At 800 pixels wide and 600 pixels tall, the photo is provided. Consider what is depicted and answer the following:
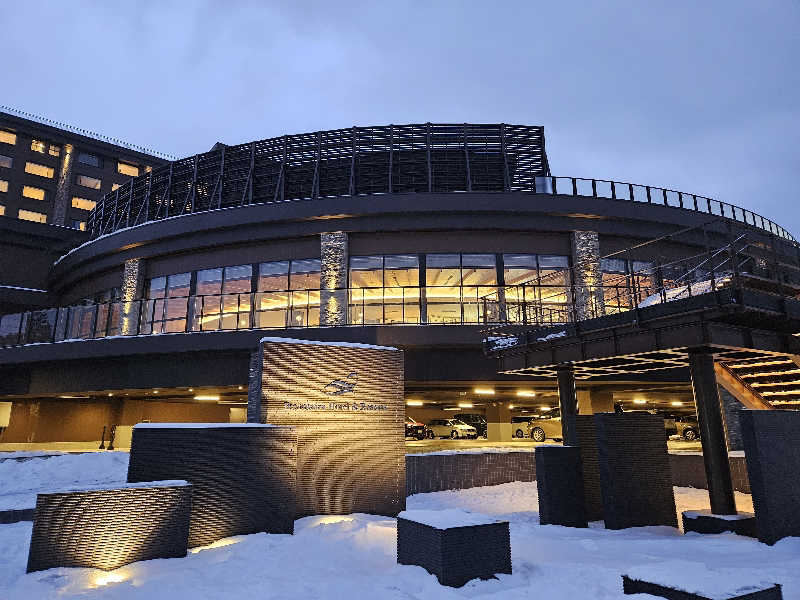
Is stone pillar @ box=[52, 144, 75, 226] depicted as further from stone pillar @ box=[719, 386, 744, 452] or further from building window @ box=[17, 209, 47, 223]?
stone pillar @ box=[719, 386, 744, 452]

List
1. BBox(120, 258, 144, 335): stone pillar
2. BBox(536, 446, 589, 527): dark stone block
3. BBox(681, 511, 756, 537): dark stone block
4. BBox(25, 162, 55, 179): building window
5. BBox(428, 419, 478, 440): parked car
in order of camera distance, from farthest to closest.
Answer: BBox(25, 162, 55, 179): building window → BBox(428, 419, 478, 440): parked car → BBox(120, 258, 144, 335): stone pillar → BBox(536, 446, 589, 527): dark stone block → BBox(681, 511, 756, 537): dark stone block

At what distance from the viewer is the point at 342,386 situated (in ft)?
44.9

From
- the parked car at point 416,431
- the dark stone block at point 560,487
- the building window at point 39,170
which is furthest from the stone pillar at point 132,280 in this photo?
the building window at point 39,170

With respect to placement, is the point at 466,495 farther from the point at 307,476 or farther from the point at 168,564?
the point at 168,564

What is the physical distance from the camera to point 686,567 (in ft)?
21.7

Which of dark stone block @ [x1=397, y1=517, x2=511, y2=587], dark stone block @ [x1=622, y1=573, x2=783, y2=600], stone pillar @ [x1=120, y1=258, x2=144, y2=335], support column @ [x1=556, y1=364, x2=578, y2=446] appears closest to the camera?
dark stone block @ [x1=622, y1=573, x2=783, y2=600]

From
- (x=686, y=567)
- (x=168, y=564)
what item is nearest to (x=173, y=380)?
(x=168, y=564)

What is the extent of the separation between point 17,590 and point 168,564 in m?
2.02

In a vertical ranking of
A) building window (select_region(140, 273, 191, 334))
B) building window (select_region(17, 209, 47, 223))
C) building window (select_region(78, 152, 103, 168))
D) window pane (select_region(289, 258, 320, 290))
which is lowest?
building window (select_region(140, 273, 191, 334))

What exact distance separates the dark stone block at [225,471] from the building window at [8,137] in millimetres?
76261

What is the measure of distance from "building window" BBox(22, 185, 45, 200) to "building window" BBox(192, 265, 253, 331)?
5705cm

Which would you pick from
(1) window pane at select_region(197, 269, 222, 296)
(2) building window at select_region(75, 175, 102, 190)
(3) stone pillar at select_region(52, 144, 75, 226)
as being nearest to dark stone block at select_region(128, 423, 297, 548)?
(1) window pane at select_region(197, 269, 222, 296)

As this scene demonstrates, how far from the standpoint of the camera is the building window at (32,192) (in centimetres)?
6831

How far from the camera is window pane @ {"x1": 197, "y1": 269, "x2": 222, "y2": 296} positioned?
28.0 meters
